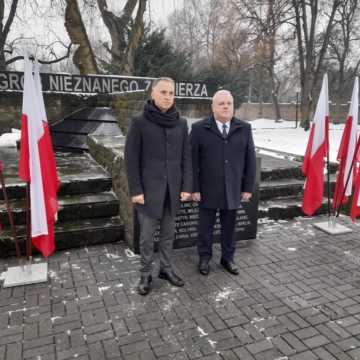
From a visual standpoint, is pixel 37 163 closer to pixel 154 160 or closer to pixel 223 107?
pixel 154 160

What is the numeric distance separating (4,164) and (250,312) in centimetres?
519

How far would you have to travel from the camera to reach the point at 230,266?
390 cm

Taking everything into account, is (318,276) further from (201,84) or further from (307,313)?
(201,84)

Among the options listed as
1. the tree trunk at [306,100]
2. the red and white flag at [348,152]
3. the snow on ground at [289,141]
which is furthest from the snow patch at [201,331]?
the tree trunk at [306,100]

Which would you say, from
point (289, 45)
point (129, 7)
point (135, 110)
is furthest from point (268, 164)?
point (289, 45)

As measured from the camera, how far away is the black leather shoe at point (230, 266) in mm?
3859

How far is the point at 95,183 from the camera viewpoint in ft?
17.3

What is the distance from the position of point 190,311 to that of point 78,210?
88.6 inches

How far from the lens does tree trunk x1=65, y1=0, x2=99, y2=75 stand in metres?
12.0

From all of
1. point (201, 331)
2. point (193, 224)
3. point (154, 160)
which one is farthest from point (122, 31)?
point (201, 331)

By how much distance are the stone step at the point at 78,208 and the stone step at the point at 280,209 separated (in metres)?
2.21

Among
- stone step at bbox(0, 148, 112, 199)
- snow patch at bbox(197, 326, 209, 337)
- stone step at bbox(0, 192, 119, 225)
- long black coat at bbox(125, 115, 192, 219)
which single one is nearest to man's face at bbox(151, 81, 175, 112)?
long black coat at bbox(125, 115, 192, 219)

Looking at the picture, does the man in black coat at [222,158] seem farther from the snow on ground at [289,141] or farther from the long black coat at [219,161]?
the snow on ground at [289,141]

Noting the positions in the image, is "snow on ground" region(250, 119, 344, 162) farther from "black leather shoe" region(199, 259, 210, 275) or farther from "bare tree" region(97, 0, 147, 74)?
"black leather shoe" region(199, 259, 210, 275)
